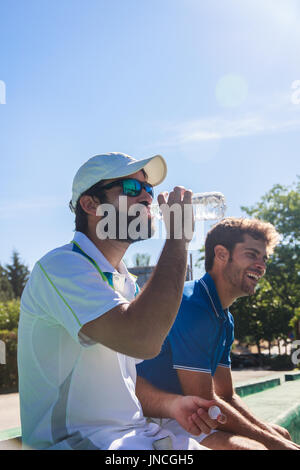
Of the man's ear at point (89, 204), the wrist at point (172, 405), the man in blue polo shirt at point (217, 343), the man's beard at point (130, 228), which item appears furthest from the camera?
the man in blue polo shirt at point (217, 343)

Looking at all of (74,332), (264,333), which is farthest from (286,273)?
(74,332)

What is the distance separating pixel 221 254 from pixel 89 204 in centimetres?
139

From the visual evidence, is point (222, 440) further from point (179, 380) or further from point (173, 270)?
point (173, 270)

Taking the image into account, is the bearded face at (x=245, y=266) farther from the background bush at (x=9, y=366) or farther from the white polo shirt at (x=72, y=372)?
the background bush at (x=9, y=366)

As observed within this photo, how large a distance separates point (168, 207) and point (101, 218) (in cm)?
37

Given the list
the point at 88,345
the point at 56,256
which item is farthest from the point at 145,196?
the point at 88,345

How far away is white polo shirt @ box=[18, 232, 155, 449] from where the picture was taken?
1628mm

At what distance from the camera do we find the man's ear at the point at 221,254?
3.26 metres

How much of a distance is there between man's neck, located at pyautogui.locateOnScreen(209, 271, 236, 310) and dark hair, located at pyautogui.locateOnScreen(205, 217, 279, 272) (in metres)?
0.10

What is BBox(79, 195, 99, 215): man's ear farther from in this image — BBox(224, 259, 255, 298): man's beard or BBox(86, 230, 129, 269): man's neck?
BBox(224, 259, 255, 298): man's beard

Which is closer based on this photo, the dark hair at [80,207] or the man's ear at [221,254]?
the dark hair at [80,207]

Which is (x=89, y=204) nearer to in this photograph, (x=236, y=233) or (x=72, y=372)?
(x=72, y=372)

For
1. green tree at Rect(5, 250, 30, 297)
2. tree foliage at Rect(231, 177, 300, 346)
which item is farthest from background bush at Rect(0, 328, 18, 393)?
green tree at Rect(5, 250, 30, 297)

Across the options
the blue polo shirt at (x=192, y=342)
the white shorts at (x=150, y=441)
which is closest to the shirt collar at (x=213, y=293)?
the blue polo shirt at (x=192, y=342)
